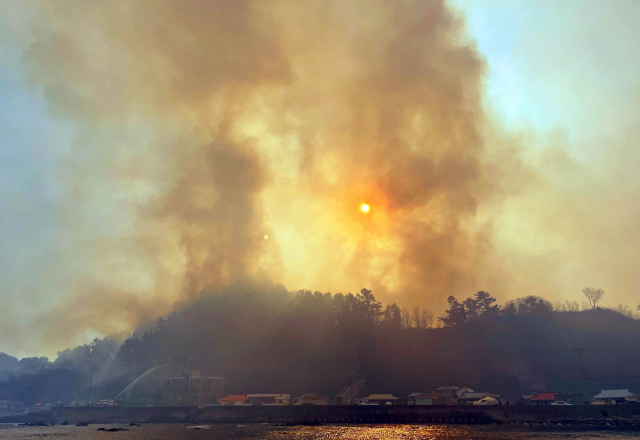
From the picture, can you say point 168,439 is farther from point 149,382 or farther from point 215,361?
point 215,361

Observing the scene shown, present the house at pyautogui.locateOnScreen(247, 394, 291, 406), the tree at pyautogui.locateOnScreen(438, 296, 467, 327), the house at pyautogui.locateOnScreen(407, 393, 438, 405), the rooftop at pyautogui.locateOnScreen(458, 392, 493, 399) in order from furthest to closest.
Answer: the tree at pyautogui.locateOnScreen(438, 296, 467, 327) < the house at pyautogui.locateOnScreen(247, 394, 291, 406) < the rooftop at pyautogui.locateOnScreen(458, 392, 493, 399) < the house at pyautogui.locateOnScreen(407, 393, 438, 405)

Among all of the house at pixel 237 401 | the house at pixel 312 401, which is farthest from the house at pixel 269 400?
the house at pixel 312 401

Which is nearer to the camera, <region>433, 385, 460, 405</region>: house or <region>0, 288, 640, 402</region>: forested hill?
<region>433, 385, 460, 405</region>: house

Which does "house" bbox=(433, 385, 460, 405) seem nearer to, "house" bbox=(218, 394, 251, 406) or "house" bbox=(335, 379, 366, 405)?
"house" bbox=(335, 379, 366, 405)

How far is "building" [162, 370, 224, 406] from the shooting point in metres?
98.6

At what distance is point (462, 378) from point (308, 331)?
51.2 m

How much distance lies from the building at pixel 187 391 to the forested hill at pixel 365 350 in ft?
46.7

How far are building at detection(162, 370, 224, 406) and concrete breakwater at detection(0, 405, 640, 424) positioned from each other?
22.7 ft

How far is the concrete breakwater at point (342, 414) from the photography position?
74312mm

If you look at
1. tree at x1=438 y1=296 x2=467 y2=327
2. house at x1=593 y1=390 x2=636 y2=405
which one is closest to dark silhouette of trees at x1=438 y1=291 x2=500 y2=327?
tree at x1=438 y1=296 x2=467 y2=327

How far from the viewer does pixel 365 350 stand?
13488 cm

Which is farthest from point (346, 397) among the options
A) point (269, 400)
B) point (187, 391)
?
point (187, 391)

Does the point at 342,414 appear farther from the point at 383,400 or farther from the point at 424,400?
the point at 424,400

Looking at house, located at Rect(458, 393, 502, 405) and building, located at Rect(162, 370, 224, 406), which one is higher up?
building, located at Rect(162, 370, 224, 406)
